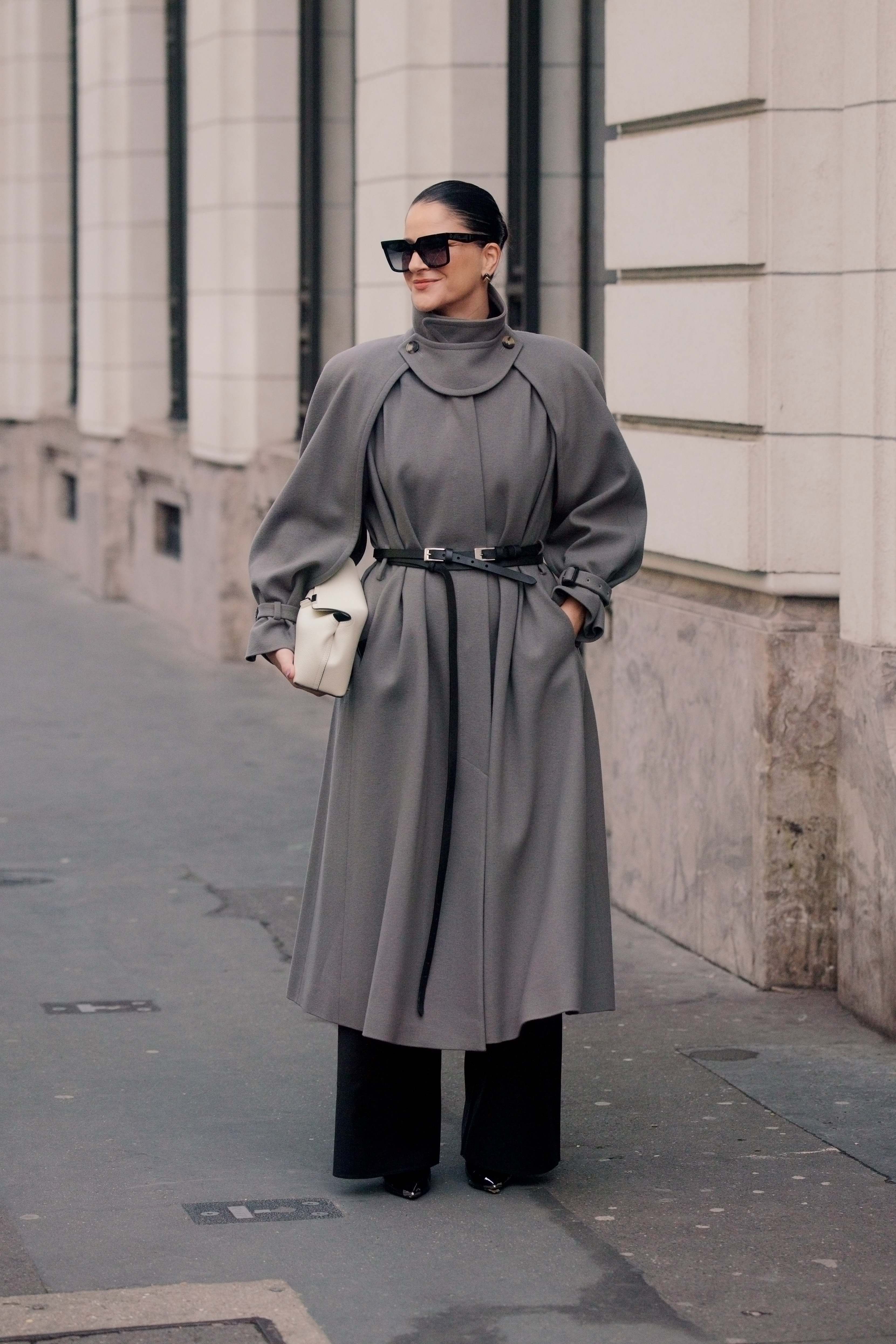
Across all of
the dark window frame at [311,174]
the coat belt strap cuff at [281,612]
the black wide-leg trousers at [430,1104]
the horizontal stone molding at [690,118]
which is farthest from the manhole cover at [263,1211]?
the dark window frame at [311,174]

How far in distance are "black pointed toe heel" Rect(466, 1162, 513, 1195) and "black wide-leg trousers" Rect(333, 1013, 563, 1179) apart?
16mm

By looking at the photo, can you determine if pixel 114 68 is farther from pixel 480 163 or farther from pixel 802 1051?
pixel 802 1051

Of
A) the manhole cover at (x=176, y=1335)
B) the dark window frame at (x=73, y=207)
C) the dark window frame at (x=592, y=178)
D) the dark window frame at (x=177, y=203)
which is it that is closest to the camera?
the manhole cover at (x=176, y=1335)

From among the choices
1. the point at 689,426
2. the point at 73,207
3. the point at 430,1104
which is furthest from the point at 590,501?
the point at 73,207

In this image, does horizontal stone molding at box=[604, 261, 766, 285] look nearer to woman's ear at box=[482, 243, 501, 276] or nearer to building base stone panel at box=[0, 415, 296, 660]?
woman's ear at box=[482, 243, 501, 276]

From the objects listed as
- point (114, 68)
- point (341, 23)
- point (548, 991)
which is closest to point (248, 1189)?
point (548, 991)

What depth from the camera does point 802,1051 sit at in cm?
605

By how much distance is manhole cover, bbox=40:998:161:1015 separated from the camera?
21.1ft

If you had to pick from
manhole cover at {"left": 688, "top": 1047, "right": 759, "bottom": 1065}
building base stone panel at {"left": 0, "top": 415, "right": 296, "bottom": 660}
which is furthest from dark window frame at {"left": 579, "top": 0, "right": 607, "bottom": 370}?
manhole cover at {"left": 688, "top": 1047, "right": 759, "bottom": 1065}

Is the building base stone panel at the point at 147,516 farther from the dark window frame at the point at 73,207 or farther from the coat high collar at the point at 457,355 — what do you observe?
the coat high collar at the point at 457,355

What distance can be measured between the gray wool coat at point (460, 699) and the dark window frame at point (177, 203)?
Result: 11586mm

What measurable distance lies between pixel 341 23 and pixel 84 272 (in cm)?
490

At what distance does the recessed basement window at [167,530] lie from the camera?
16.0 metres

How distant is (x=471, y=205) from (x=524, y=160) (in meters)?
5.84
